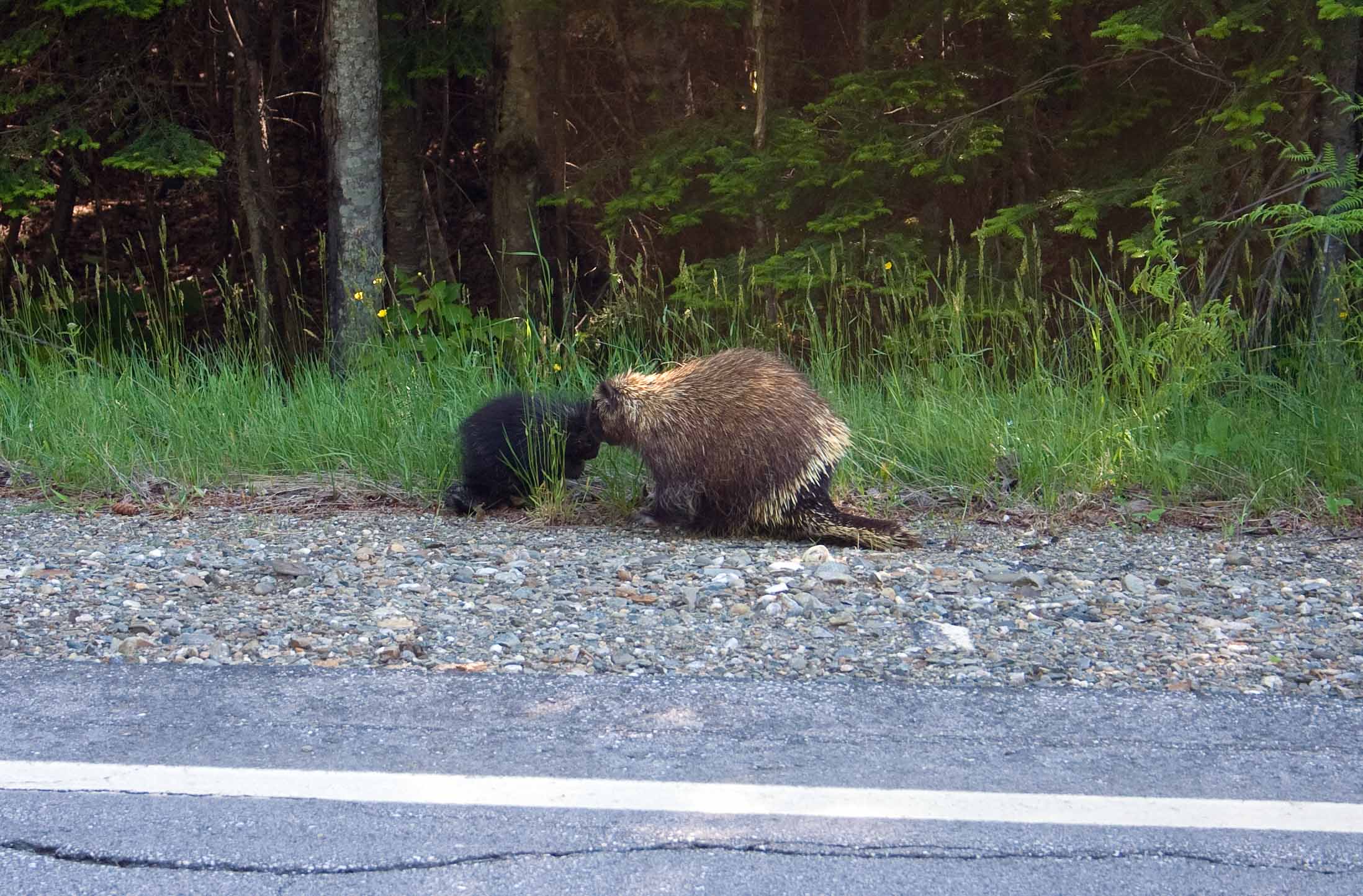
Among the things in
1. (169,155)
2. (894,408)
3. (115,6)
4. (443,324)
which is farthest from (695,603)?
(115,6)

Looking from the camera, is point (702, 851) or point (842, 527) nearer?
point (702, 851)

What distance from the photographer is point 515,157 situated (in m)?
12.4

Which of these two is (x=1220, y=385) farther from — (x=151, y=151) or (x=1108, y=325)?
(x=151, y=151)

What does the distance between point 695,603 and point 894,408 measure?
309cm

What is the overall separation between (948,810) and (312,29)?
15.2 metres

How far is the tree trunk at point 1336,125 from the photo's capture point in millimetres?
8180

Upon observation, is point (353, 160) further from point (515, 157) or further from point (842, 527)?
point (842, 527)

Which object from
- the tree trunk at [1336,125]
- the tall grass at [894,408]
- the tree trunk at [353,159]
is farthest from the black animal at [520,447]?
the tree trunk at [1336,125]

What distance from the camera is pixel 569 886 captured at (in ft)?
8.70

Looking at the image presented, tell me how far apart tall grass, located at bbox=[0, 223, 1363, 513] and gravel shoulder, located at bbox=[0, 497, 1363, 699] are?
0.71m

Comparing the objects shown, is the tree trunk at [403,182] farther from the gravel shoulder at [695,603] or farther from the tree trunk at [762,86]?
the gravel shoulder at [695,603]

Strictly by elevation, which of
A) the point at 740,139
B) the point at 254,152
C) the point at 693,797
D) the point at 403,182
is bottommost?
the point at 693,797

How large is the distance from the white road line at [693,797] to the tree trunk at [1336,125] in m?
5.82

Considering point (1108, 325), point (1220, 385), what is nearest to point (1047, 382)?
point (1220, 385)
